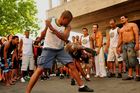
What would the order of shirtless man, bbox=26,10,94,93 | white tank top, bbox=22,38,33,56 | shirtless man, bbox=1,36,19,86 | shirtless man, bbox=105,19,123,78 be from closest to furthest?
shirtless man, bbox=26,10,94,93 → shirtless man, bbox=1,36,19,86 → shirtless man, bbox=105,19,123,78 → white tank top, bbox=22,38,33,56

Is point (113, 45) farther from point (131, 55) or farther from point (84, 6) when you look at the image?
point (84, 6)

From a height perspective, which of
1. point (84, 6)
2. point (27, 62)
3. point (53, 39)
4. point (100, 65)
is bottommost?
point (100, 65)

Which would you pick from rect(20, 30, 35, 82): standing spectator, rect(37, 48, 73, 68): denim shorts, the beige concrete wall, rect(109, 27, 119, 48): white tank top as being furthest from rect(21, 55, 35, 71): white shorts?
the beige concrete wall

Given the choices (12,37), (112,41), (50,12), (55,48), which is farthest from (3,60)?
(50,12)

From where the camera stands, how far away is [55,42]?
8.06 meters

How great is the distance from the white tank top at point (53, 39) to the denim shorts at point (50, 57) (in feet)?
0.26

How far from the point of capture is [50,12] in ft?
96.5

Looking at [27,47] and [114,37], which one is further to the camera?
[27,47]

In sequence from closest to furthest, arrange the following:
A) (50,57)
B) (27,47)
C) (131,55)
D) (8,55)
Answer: (50,57) → (131,55) → (8,55) → (27,47)

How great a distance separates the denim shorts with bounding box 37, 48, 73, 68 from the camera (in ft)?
25.8

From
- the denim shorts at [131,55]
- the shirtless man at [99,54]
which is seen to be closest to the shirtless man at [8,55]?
the shirtless man at [99,54]

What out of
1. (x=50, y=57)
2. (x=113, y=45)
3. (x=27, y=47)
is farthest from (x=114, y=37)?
(x=50, y=57)

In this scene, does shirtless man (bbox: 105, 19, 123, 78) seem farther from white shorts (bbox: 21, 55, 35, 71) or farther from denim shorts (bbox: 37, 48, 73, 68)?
denim shorts (bbox: 37, 48, 73, 68)

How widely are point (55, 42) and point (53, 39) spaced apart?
77mm
